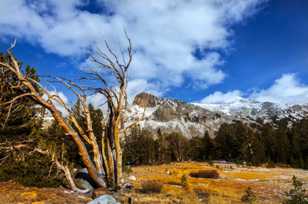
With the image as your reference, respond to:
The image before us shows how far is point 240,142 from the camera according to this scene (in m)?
60.2

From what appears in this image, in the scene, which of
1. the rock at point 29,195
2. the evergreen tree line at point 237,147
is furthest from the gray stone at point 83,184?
the evergreen tree line at point 237,147

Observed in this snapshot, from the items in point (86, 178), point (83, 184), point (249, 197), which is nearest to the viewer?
point (249, 197)

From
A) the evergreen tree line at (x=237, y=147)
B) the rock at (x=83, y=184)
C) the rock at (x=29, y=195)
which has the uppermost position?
the evergreen tree line at (x=237, y=147)

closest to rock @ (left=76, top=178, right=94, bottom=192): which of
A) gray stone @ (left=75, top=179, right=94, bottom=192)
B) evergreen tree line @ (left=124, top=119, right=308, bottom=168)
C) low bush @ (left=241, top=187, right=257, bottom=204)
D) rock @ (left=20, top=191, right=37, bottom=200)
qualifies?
gray stone @ (left=75, top=179, right=94, bottom=192)

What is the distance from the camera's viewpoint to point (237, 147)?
6156cm

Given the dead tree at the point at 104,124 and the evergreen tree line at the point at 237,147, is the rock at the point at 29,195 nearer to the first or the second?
the dead tree at the point at 104,124

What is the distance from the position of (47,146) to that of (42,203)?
15.0 feet

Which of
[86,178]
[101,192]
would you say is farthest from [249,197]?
[86,178]

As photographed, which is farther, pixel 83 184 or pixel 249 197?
pixel 83 184

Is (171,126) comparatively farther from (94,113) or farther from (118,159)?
(118,159)

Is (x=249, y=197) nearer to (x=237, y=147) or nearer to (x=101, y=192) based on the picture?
(x=101, y=192)

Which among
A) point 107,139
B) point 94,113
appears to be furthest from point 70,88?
point 94,113

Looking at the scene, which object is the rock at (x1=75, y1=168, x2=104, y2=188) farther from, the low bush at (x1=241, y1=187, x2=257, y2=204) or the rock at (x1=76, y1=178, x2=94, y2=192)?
the low bush at (x1=241, y1=187, x2=257, y2=204)

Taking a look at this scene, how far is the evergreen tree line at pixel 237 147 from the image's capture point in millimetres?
53219
